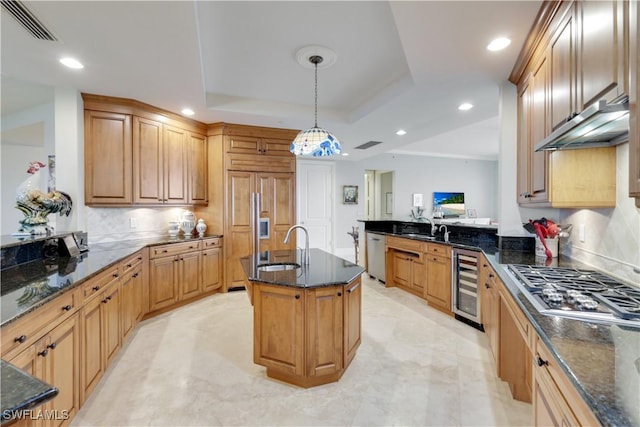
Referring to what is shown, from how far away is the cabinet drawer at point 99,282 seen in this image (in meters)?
1.90

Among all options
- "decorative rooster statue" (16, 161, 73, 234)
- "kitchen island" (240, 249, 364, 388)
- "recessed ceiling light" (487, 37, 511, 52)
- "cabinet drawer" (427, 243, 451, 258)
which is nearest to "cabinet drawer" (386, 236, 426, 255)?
"cabinet drawer" (427, 243, 451, 258)

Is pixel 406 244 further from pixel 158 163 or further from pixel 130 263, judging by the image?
pixel 158 163

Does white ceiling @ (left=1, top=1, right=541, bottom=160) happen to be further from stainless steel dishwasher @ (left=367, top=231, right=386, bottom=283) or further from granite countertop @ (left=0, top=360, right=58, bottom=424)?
granite countertop @ (left=0, top=360, right=58, bottom=424)

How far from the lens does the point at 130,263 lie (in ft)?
9.30

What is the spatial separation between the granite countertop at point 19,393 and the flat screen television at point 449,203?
878 cm

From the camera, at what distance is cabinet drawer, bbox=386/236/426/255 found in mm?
3983

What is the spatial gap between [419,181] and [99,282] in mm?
7822

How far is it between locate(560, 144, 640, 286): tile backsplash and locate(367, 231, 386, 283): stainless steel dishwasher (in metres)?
2.86

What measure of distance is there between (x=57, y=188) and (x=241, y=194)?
2.10m

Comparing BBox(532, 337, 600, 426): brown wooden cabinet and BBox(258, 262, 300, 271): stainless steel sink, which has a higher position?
BBox(258, 262, 300, 271): stainless steel sink

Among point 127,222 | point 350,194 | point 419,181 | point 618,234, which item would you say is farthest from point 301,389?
point 419,181

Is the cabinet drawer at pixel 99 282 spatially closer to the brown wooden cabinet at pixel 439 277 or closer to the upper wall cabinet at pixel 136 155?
the upper wall cabinet at pixel 136 155

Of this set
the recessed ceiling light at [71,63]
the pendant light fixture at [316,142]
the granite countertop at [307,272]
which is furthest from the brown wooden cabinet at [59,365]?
the recessed ceiling light at [71,63]

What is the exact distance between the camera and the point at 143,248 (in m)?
3.26
